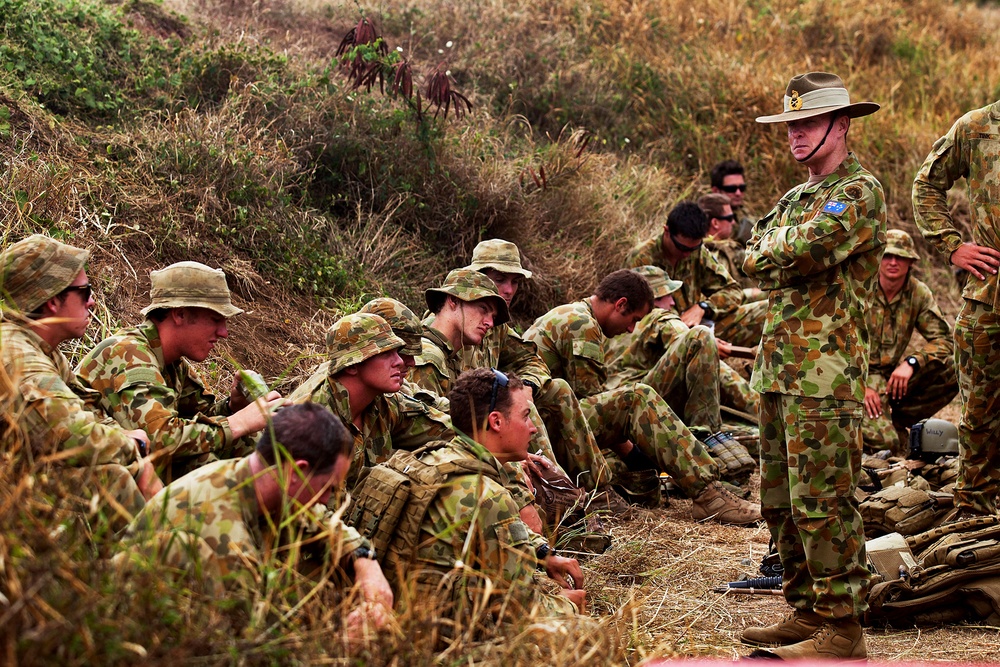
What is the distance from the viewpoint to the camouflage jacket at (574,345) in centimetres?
704

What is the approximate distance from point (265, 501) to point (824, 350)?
232 cm

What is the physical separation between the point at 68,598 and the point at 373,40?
719 centimetres

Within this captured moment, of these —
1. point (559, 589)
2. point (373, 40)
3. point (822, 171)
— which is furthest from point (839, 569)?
point (373, 40)

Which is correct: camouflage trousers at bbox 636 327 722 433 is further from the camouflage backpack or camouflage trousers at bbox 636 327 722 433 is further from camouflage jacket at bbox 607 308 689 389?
the camouflage backpack

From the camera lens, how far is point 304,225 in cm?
818

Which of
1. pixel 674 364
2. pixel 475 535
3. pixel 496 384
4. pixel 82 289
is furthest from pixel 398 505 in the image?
pixel 674 364

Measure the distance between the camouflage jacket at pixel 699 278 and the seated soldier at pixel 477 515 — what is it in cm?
452

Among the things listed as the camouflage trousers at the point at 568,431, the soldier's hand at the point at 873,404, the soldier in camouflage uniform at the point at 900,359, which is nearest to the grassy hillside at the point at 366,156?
the camouflage trousers at the point at 568,431

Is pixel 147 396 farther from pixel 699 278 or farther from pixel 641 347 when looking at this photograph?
pixel 699 278

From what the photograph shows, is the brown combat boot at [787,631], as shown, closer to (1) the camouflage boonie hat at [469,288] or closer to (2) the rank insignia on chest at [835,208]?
(2) the rank insignia on chest at [835,208]

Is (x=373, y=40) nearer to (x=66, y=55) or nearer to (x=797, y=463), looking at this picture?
(x=66, y=55)

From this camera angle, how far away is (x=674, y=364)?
7.42 metres

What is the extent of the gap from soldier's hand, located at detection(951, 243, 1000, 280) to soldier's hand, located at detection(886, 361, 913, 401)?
2.39 m

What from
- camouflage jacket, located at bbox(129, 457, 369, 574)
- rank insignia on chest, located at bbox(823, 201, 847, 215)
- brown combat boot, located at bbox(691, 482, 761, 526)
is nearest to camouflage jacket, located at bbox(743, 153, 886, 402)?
rank insignia on chest, located at bbox(823, 201, 847, 215)
